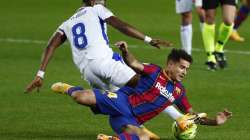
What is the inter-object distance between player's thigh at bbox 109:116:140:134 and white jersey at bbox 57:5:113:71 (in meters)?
0.97

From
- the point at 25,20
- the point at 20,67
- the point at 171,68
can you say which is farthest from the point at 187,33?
the point at 25,20

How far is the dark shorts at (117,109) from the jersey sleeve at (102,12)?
1.06 m

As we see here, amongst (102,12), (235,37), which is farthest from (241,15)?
(102,12)

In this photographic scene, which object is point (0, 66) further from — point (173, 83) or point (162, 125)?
point (173, 83)

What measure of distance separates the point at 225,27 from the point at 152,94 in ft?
21.3

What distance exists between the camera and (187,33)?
16.6m

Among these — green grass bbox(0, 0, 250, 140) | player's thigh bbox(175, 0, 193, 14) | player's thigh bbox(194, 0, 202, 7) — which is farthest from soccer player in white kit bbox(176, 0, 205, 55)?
green grass bbox(0, 0, 250, 140)

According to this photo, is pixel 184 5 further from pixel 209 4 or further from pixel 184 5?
pixel 209 4

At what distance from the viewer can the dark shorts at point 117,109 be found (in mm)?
9891

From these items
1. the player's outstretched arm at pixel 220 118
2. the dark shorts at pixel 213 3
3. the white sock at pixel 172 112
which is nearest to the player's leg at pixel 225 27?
the dark shorts at pixel 213 3

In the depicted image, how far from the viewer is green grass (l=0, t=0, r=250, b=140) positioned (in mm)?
10906

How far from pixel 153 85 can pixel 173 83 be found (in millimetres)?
232

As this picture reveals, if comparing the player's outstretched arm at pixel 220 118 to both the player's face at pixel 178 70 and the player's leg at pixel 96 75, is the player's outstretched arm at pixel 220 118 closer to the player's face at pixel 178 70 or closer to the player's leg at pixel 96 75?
the player's face at pixel 178 70

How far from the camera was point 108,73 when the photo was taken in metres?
10.6
